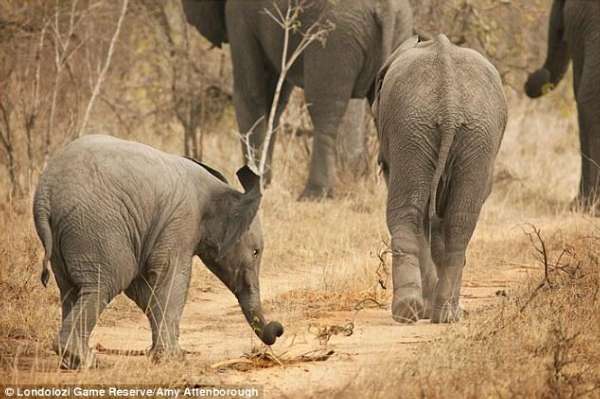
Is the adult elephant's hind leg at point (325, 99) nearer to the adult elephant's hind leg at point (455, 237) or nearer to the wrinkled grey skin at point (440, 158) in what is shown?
the wrinkled grey skin at point (440, 158)

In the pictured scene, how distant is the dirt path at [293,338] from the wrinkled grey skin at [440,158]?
29 centimetres

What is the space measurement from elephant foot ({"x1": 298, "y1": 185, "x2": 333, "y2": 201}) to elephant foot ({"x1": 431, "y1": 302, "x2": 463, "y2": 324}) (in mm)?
5255

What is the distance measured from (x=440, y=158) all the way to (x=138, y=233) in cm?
179

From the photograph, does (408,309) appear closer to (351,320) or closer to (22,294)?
(351,320)

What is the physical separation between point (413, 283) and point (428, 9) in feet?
25.4

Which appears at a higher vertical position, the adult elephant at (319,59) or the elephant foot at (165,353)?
the adult elephant at (319,59)

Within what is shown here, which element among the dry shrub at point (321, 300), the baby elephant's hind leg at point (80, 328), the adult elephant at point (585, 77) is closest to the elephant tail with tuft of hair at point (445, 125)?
the dry shrub at point (321, 300)

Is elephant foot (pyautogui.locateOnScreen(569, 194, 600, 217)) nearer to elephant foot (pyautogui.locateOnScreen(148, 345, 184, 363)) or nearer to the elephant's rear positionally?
the elephant's rear

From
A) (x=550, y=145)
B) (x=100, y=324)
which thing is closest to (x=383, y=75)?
(x=100, y=324)

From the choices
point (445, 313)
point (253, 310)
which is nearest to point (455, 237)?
point (445, 313)

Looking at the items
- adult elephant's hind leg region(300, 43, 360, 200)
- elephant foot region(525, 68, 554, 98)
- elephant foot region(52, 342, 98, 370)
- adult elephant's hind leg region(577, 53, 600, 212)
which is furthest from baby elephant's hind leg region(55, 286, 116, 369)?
elephant foot region(525, 68, 554, 98)

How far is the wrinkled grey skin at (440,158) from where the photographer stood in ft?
25.6

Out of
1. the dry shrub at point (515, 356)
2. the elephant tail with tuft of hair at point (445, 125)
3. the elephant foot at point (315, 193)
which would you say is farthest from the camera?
the elephant foot at point (315, 193)

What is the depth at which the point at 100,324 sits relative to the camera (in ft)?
27.6
